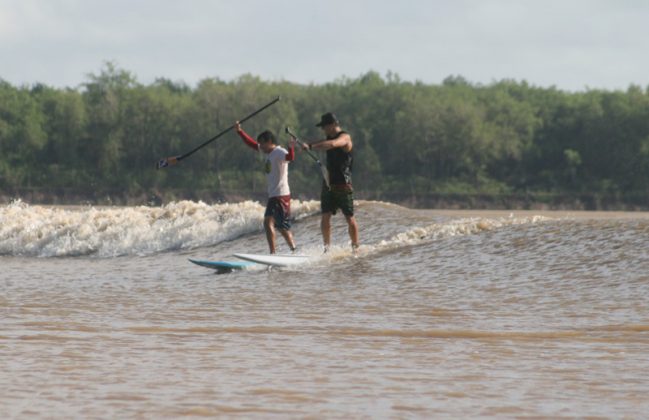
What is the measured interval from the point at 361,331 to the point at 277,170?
6009 millimetres

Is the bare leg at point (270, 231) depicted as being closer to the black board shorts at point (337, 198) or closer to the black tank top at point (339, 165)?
the black board shorts at point (337, 198)

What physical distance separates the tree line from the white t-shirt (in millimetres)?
60279

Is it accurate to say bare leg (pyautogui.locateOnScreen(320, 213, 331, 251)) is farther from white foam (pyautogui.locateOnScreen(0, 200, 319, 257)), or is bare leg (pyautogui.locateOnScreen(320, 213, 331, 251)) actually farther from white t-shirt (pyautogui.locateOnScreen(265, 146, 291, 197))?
white foam (pyautogui.locateOnScreen(0, 200, 319, 257))

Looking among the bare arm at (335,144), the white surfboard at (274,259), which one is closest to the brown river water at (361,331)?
the white surfboard at (274,259)

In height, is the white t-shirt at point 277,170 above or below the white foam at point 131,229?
above

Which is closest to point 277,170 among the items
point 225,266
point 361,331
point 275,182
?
point 275,182

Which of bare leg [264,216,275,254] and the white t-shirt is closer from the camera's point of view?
the white t-shirt

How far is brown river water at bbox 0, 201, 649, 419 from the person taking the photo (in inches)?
242

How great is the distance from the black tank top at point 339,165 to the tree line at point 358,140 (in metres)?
60.6

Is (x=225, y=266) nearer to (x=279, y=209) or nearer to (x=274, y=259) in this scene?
(x=274, y=259)

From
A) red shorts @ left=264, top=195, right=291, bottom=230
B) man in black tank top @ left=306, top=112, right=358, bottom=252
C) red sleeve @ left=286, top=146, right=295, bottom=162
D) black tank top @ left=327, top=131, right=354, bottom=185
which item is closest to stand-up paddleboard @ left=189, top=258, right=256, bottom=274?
red shorts @ left=264, top=195, right=291, bottom=230

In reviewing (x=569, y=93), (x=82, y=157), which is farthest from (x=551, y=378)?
(x=569, y=93)

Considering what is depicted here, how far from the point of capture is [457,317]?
975 centimetres

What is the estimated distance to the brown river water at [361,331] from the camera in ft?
20.2
